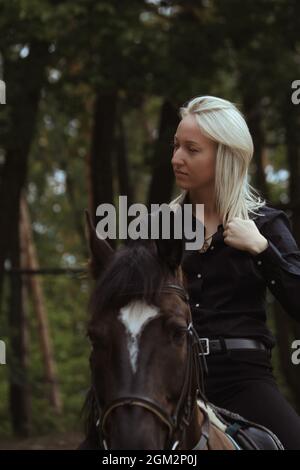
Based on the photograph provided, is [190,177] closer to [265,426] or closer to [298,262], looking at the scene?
[298,262]

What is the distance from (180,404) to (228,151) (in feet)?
4.30

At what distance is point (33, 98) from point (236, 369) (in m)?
11.9

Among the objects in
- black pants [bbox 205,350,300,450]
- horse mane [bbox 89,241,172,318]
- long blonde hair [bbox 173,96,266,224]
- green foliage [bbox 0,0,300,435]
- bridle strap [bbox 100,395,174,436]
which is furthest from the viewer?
green foliage [bbox 0,0,300,435]

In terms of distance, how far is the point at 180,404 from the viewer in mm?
3422

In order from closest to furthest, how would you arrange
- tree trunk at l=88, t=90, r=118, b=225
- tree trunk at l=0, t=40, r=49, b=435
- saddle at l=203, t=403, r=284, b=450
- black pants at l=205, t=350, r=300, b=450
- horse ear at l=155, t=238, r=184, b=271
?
horse ear at l=155, t=238, r=184, b=271 → saddle at l=203, t=403, r=284, b=450 → black pants at l=205, t=350, r=300, b=450 → tree trunk at l=0, t=40, r=49, b=435 → tree trunk at l=88, t=90, r=118, b=225

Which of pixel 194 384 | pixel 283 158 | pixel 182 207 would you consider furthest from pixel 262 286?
pixel 283 158

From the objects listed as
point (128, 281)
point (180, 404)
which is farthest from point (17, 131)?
point (180, 404)

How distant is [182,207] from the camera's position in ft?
14.4

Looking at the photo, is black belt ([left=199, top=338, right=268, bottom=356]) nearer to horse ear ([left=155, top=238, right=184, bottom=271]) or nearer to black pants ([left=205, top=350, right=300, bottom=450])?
black pants ([left=205, top=350, right=300, bottom=450])

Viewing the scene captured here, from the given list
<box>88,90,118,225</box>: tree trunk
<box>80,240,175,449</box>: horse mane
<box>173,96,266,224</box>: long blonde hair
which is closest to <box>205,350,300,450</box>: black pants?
<box>173,96,266,224</box>: long blonde hair

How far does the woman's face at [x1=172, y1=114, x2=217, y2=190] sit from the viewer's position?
14.0 ft

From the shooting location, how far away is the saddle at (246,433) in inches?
157

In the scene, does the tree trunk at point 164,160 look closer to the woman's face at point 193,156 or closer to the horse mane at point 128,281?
the woman's face at point 193,156

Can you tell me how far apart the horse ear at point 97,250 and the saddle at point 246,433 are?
2.46 feet
